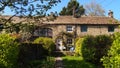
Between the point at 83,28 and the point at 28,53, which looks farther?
the point at 83,28

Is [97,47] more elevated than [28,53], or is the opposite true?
[97,47]

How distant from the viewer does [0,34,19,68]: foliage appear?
2022cm

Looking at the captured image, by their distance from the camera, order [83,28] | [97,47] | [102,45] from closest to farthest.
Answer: [102,45], [97,47], [83,28]

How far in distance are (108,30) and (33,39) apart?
45.2 feet

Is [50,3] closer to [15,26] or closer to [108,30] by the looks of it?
[15,26]

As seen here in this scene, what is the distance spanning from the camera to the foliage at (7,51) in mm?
20219

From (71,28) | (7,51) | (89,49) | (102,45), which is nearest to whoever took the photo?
Result: (7,51)

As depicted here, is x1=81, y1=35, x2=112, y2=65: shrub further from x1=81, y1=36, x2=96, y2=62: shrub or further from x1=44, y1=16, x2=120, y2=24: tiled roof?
x1=44, y1=16, x2=120, y2=24: tiled roof

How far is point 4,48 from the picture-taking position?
2059cm

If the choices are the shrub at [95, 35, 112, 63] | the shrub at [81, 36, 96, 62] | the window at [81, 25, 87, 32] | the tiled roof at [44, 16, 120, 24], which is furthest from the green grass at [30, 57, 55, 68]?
the window at [81, 25, 87, 32]

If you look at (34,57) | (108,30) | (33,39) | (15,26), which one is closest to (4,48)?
(15,26)

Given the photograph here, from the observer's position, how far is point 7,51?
67.5 feet

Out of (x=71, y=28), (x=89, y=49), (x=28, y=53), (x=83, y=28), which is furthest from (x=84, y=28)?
(x=89, y=49)

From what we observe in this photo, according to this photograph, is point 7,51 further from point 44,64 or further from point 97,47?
point 97,47
